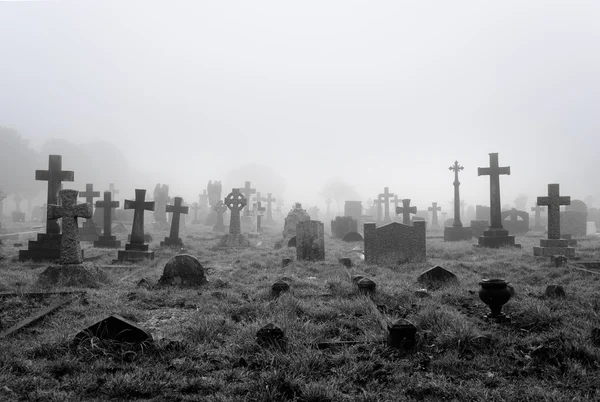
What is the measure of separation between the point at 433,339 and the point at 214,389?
8.08 feet

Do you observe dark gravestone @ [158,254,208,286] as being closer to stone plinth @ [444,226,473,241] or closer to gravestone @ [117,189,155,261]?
gravestone @ [117,189,155,261]

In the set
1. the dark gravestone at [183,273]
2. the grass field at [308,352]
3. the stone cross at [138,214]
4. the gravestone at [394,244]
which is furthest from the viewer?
the stone cross at [138,214]

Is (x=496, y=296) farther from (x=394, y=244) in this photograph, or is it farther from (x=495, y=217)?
(x=495, y=217)

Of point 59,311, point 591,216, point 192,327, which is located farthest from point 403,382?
point 591,216

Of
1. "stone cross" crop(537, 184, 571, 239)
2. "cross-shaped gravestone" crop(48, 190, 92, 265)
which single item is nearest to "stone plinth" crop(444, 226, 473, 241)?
"stone cross" crop(537, 184, 571, 239)

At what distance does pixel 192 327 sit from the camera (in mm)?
4629

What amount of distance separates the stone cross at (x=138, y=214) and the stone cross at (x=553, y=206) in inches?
517

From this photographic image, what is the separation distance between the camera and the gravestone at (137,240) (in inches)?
460

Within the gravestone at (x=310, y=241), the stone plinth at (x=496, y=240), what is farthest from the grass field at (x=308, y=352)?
the stone plinth at (x=496, y=240)

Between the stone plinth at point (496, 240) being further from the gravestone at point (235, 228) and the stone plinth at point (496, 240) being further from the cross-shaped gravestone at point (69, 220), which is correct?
the cross-shaped gravestone at point (69, 220)

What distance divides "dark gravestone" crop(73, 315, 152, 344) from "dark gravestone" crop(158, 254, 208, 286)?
328cm

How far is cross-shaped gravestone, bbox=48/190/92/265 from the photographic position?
799 cm

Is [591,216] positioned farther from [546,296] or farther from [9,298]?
[9,298]

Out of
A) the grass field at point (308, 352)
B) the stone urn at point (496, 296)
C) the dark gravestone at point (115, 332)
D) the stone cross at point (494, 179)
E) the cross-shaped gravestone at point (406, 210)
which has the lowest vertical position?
the grass field at point (308, 352)
